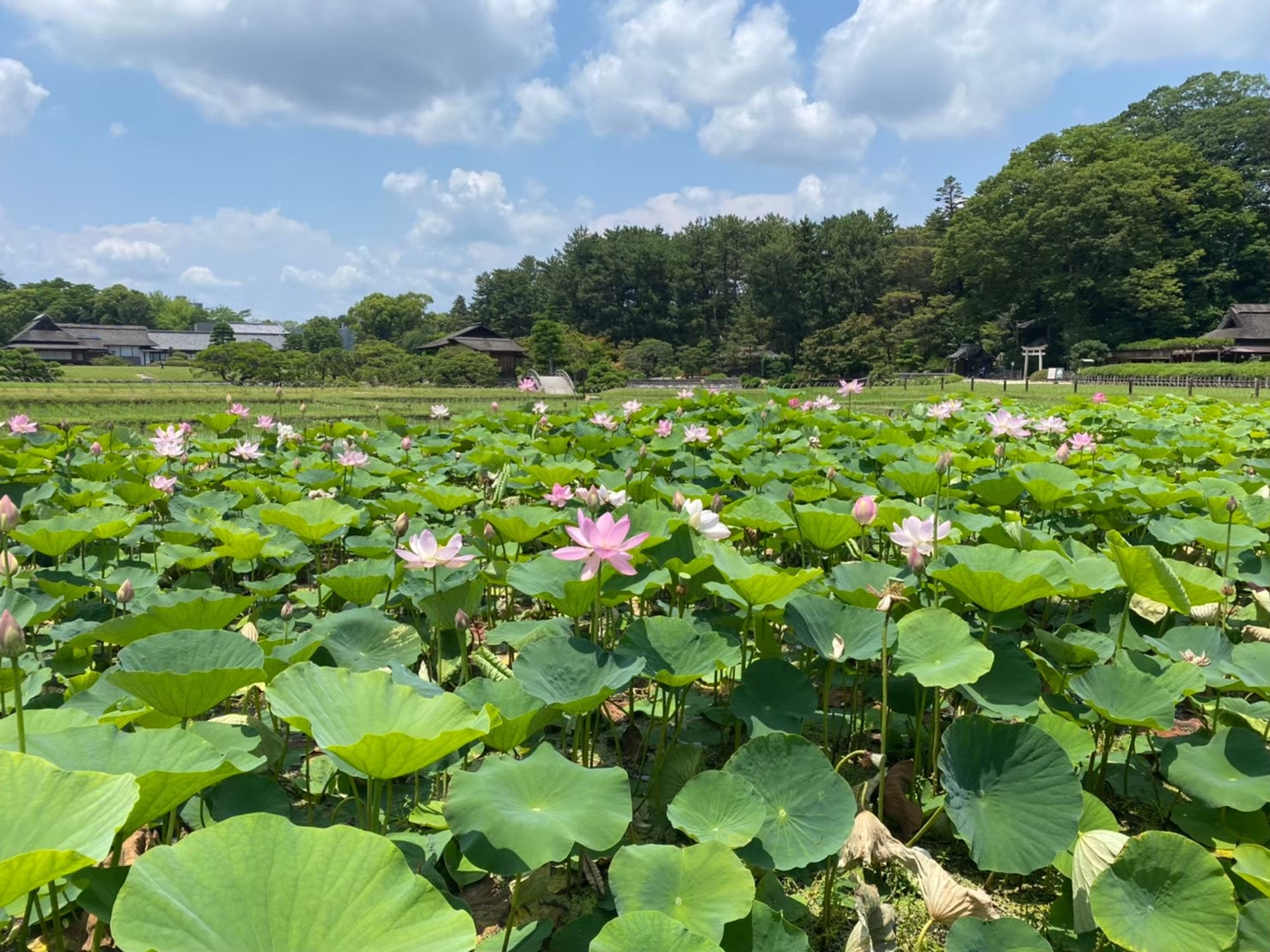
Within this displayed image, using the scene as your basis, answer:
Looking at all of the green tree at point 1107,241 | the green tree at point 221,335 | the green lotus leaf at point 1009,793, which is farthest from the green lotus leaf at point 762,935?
the green tree at point 221,335

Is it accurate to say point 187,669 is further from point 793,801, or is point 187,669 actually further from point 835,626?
point 835,626

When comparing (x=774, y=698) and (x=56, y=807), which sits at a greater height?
(x=56, y=807)

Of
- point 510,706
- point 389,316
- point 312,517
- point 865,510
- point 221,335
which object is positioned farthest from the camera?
point 389,316

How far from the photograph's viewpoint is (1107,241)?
35.4 metres

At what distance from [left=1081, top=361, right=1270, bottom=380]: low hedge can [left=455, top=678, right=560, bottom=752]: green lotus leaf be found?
31.5 metres

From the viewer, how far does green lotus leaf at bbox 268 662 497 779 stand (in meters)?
1.02

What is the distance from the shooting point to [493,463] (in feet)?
13.1

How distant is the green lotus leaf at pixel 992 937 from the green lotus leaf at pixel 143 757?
1.03 meters

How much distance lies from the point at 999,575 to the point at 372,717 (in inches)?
49.8

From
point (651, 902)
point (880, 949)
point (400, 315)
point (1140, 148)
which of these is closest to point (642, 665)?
point (651, 902)

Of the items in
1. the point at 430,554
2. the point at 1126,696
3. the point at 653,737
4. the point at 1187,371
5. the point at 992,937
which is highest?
the point at 430,554

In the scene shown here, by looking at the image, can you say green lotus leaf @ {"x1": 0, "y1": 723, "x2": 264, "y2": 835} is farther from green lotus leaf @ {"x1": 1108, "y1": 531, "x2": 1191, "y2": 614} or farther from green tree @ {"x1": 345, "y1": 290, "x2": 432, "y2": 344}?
green tree @ {"x1": 345, "y1": 290, "x2": 432, "y2": 344}

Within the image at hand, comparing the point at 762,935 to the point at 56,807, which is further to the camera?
the point at 762,935

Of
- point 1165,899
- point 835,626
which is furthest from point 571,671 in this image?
point 1165,899
